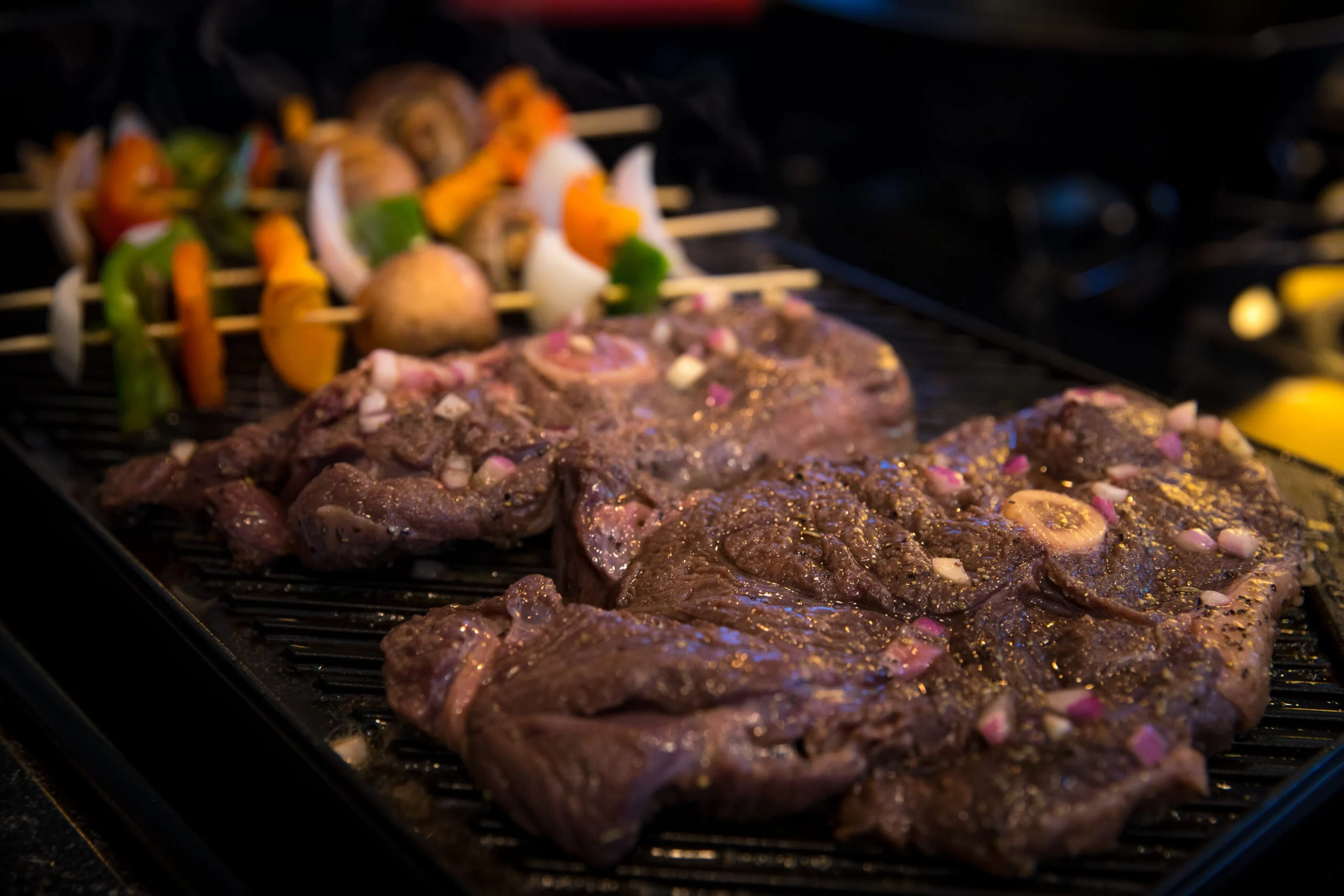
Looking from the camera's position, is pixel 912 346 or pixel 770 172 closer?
pixel 912 346

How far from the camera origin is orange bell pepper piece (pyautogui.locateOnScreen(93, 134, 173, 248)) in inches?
226

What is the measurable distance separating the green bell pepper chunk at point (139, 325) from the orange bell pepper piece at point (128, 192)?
1.00 metres

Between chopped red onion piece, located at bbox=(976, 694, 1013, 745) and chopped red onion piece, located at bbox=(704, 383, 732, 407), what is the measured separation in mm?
1628

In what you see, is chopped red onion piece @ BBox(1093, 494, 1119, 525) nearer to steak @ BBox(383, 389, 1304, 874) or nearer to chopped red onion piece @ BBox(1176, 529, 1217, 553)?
steak @ BBox(383, 389, 1304, 874)

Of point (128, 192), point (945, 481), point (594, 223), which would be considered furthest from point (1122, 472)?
point (128, 192)

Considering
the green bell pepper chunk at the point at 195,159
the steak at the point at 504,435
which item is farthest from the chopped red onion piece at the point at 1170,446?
the green bell pepper chunk at the point at 195,159

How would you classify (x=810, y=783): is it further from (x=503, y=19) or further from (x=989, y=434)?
(x=503, y=19)

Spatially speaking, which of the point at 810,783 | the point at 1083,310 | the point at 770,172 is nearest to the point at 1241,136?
the point at 1083,310

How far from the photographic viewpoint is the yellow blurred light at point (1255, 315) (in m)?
6.64

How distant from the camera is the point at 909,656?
2857 mm

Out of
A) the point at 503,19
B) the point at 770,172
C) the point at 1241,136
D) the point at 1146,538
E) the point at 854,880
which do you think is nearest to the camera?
the point at 854,880

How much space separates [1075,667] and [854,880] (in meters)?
0.88

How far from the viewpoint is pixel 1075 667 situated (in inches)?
113

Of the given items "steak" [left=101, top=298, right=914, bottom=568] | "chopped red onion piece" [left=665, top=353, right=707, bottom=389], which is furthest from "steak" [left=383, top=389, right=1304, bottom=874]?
"chopped red onion piece" [left=665, top=353, right=707, bottom=389]
